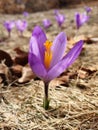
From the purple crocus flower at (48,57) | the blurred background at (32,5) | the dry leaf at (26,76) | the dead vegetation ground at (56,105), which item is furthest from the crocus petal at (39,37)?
the blurred background at (32,5)

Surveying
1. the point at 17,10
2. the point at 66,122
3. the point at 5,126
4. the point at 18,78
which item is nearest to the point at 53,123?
the point at 66,122

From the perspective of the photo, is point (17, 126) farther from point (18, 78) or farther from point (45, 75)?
point (18, 78)

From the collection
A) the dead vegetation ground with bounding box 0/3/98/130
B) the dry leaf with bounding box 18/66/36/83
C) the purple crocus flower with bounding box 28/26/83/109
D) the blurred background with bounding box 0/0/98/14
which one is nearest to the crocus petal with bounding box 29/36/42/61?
the purple crocus flower with bounding box 28/26/83/109

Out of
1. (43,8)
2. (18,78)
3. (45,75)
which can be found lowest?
(43,8)

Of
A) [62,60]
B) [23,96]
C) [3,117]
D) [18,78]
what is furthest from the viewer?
[18,78]

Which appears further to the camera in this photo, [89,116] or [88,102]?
[88,102]

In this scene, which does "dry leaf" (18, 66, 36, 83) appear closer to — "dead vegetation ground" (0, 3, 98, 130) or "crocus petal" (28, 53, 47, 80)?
"dead vegetation ground" (0, 3, 98, 130)
